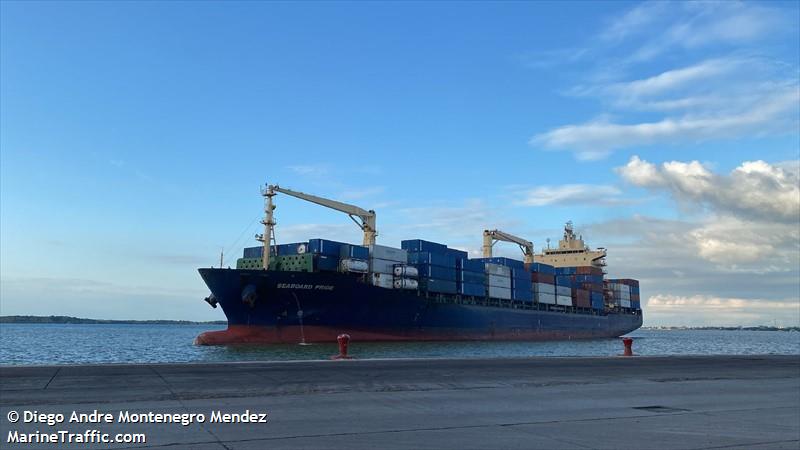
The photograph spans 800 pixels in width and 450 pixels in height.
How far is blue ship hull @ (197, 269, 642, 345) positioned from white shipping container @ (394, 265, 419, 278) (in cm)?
159

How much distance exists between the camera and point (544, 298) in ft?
232

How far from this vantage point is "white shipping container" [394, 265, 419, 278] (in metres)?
51.2

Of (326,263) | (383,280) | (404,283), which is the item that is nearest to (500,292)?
(404,283)

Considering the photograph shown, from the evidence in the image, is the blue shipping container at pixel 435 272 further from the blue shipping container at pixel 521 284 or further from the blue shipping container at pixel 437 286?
the blue shipping container at pixel 521 284

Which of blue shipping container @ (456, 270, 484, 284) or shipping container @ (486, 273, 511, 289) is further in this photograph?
shipping container @ (486, 273, 511, 289)

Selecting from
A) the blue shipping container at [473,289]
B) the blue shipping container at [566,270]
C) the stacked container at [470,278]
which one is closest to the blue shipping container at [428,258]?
the stacked container at [470,278]

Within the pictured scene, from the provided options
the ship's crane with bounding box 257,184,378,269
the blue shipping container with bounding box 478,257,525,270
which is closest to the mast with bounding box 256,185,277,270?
the ship's crane with bounding box 257,184,378,269

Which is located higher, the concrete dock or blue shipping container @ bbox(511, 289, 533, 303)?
blue shipping container @ bbox(511, 289, 533, 303)

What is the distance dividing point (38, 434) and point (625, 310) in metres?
92.9

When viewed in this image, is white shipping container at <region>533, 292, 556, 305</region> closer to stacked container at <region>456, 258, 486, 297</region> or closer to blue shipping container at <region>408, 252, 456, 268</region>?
stacked container at <region>456, 258, 486, 297</region>

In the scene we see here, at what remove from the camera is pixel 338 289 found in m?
46.1

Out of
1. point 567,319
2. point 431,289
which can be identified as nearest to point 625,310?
point 567,319

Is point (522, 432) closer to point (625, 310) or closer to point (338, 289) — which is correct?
point (338, 289)

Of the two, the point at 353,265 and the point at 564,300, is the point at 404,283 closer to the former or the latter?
the point at 353,265
